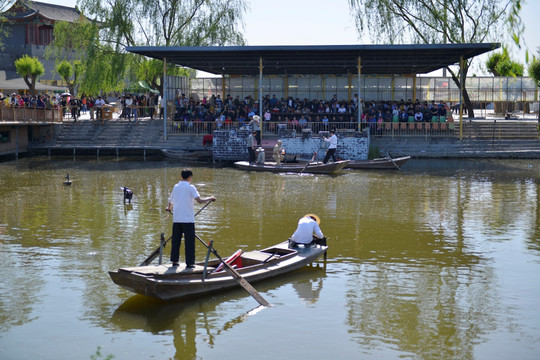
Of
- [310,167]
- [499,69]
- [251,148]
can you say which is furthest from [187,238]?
[499,69]

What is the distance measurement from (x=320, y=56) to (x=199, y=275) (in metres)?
24.7

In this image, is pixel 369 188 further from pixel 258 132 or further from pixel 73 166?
pixel 73 166

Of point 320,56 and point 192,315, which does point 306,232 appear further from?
point 320,56

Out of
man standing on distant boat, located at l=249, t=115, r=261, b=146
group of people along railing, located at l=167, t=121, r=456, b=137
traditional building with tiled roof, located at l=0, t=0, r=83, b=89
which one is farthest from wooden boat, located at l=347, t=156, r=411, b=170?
traditional building with tiled roof, located at l=0, t=0, r=83, b=89

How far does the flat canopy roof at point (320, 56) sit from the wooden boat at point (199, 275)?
21.1 metres

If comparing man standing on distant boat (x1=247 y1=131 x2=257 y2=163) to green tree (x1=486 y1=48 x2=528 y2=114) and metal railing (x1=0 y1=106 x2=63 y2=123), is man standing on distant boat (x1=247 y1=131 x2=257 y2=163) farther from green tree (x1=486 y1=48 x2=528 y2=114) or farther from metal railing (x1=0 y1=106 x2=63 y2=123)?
green tree (x1=486 y1=48 x2=528 y2=114)

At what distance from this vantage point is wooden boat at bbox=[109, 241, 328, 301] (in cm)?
1009

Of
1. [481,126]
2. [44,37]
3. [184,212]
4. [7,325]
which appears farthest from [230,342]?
[44,37]

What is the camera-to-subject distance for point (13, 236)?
1531 centimetres

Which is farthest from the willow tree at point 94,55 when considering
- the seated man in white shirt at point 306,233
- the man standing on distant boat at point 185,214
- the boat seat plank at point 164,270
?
the boat seat plank at point 164,270

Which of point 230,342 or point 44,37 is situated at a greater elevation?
point 44,37

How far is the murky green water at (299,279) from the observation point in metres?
9.07

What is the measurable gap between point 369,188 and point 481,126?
52.4 feet

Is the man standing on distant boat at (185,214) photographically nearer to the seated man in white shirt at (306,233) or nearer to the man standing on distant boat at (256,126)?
the seated man in white shirt at (306,233)
